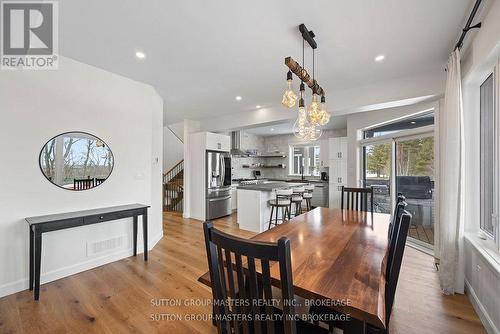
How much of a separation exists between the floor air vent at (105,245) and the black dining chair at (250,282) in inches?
103

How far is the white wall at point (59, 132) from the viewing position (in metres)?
2.19

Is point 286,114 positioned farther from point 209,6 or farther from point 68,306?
point 68,306

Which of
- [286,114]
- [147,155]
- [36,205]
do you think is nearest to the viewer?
[36,205]

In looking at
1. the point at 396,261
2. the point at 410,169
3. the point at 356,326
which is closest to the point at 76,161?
the point at 356,326

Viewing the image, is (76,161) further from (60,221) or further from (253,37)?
(253,37)

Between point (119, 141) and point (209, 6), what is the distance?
90.1 inches

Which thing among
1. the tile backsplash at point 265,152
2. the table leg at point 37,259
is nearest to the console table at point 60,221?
the table leg at point 37,259

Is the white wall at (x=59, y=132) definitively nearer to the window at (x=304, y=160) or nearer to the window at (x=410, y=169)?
the window at (x=410, y=169)

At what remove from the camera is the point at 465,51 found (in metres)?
2.26

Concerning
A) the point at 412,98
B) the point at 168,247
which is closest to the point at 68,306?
the point at 168,247

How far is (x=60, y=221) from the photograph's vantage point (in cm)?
224

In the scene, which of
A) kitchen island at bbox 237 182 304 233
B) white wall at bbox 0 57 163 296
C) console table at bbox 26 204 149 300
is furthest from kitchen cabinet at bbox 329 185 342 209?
console table at bbox 26 204 149 300

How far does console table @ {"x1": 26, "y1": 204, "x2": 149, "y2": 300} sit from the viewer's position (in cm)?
208

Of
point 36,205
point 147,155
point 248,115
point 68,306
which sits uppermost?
point 248,115
